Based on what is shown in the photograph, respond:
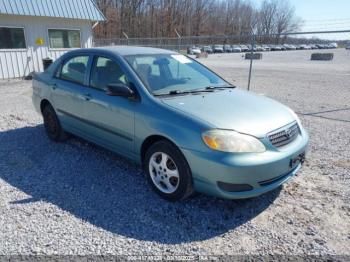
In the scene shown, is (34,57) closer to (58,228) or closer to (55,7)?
(55,7)

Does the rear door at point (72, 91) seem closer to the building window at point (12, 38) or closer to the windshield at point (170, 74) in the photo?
the windshield at point (170, 74)

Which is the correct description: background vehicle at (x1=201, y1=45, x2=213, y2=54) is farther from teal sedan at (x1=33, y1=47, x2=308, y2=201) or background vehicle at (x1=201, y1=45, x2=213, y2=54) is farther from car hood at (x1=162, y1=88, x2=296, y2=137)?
car hood at (x1=162, y1=88, x2=296, y2=137)

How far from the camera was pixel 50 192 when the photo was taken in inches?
135

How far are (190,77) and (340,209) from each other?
2.39 meters

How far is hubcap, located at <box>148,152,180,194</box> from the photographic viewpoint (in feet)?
10.2

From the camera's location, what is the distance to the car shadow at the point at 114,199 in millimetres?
2805

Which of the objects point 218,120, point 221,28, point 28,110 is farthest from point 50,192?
point 221,28

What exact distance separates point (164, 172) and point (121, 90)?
105 cm

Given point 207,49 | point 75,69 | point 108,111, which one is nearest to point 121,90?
point 108,111

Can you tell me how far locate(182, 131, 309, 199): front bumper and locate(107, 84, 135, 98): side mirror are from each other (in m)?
0.98

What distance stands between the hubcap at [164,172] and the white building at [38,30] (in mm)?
11166

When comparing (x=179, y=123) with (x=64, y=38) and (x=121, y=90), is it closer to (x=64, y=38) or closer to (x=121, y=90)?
(x=121, y=90)

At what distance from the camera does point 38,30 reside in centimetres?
1264

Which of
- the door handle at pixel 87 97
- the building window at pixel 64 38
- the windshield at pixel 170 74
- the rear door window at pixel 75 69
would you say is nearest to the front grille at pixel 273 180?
the windshield at pixel 170 74
